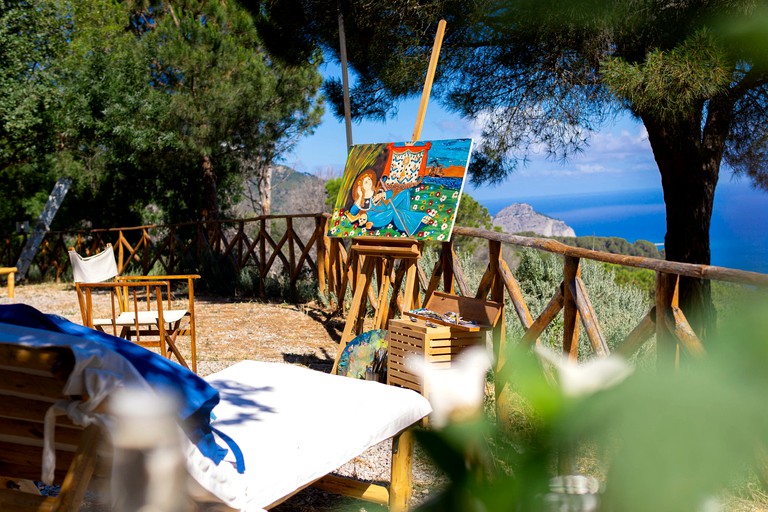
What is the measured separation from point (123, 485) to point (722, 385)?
1587 millimetres

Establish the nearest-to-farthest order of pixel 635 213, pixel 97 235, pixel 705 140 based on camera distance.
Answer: pixel 705 140 → pixel 97 235 → pixel 635 213

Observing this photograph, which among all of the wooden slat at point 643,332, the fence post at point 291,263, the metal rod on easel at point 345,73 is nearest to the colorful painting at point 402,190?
the wooden slat at point 643,332

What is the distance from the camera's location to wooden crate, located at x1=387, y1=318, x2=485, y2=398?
3.66m

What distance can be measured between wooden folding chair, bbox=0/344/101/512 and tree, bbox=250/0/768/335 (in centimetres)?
431

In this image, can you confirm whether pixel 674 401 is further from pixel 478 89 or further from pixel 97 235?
pixel 97 235

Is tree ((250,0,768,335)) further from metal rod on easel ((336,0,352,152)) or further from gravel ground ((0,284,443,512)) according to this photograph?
gravel ground ((0,284,443,512))

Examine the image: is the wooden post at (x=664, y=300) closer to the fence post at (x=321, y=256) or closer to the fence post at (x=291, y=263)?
the fence post at (x=321, y=256)

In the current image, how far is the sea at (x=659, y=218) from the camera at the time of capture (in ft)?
8.67

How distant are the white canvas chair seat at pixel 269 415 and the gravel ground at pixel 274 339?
51cm

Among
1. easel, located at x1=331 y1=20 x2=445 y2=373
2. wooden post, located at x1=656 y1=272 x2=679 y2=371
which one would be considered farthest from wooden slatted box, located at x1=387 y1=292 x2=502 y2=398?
wooden post, located at x1=656 y1=272 x2=679 y2=371

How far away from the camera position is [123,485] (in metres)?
1.61

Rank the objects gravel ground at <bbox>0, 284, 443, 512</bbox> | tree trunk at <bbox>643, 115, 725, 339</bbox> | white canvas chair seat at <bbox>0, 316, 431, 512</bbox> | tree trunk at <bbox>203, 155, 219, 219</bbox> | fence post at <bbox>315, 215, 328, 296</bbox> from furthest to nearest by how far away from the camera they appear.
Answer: tree trunk at <bbox>203, 155, 219, 219</bbox> → fence post at <bbox>315, 215, 328, 296</bbox> → tree trunk at <bbox>643, 115, 725, 339</bbox> → gravel ground at <bbox>0, 284, 443, 512</bbox> → white canvas chair seat at <bbox>0, 316, 431, 512</bbox>

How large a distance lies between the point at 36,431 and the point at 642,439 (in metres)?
1.88

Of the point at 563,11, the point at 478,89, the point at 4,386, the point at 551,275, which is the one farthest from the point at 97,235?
the point at 4,386
